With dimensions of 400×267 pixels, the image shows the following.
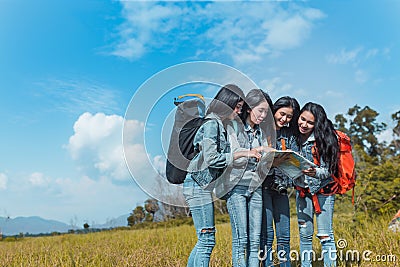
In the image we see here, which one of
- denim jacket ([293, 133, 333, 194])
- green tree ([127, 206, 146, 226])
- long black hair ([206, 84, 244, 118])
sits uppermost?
long black hair ([206, 84, 244, 118])

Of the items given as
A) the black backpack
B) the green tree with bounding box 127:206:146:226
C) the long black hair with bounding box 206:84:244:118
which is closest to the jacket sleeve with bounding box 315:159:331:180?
the long black hair with bounding box 206:84:244:118

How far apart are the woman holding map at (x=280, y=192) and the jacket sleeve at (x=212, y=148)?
663 mm

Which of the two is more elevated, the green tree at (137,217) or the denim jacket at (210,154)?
the denim jacket at (210,154)

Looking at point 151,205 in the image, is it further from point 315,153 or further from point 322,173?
point 322,173

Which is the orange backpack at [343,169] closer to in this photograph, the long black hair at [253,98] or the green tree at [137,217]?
the long black hair at [253,98]

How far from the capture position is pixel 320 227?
3.84 metres

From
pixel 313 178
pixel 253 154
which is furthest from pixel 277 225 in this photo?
pixel 253 154

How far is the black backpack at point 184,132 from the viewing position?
10.8 ft

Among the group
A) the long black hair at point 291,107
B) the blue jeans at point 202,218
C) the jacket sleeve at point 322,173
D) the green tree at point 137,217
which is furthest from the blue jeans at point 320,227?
the green tree at point 137,217

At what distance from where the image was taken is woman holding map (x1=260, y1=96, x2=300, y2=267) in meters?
3.69

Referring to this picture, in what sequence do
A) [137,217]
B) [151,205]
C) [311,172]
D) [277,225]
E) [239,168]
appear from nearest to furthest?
[239,168], [311,172], [277,225], [151,205], [137,217]

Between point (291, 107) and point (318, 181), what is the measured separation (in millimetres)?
754

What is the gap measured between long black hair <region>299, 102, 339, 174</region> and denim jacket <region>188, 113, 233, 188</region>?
0.99 metres

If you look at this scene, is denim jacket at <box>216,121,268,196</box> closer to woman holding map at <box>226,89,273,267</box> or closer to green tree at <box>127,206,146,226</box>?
woman holding map at <box>226,89,273,267</box>
